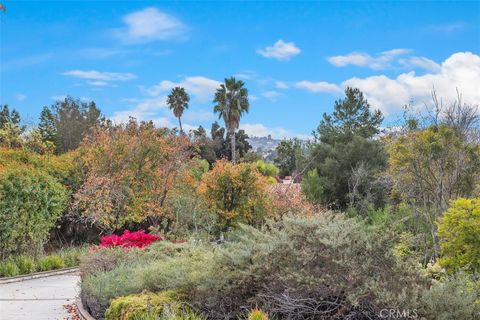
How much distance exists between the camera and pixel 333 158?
123 ft

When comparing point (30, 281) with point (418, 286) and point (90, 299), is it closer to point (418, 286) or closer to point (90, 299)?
point (90, 299)

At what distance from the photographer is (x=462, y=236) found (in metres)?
9.19

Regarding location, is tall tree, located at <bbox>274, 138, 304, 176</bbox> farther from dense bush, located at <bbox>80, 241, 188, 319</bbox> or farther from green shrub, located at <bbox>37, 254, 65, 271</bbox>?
dense bush, located at <bbox>80, 241, 188, 319</bbox>

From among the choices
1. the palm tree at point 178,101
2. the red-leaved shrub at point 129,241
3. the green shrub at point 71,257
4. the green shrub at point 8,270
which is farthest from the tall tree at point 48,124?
the red-leaved shrub at point 129,241

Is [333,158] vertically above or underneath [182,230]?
above

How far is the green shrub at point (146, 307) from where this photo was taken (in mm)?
7719

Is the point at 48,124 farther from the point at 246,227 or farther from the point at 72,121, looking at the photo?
the point at 246,227

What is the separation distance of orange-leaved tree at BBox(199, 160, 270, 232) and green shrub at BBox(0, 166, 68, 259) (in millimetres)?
5494

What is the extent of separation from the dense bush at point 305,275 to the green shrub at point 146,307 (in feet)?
0.78

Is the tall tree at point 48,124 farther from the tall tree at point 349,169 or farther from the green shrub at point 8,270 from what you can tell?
the green shrub at point 8,270

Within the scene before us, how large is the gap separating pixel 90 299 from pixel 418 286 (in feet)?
20.0

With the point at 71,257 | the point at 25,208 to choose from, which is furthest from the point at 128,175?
the point at 25,208

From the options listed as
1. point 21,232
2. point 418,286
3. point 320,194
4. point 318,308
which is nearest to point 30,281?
point 21,232

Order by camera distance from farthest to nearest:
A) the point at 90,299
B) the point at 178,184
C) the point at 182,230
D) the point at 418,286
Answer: the point at 178,184 < the point at 182,230 < the point at 90,299 < the point at 418,286
